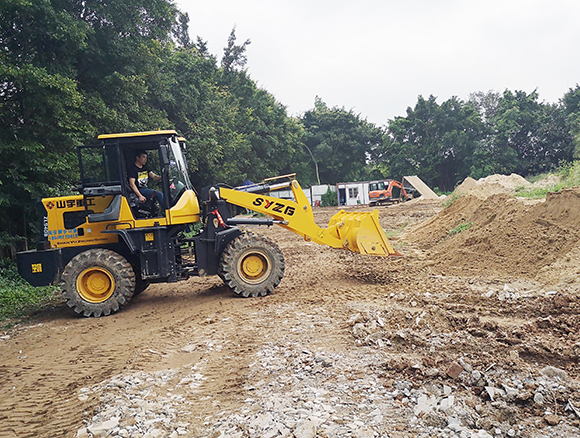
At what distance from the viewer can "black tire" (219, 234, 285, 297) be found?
810 centimetres

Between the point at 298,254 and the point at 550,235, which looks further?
the point at 298,254

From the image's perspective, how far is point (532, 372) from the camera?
402cm

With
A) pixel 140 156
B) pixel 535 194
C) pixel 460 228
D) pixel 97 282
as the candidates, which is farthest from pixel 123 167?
pixel 535 194

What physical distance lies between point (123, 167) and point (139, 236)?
3.99ft

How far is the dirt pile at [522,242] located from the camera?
27.7 feet

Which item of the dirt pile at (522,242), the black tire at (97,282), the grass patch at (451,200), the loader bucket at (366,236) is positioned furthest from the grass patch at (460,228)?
the black tire at (97,282)

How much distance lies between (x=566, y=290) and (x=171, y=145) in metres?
6.78

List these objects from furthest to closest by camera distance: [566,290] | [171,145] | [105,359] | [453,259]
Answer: [453,259], [171,145], [566,290], [105,359]

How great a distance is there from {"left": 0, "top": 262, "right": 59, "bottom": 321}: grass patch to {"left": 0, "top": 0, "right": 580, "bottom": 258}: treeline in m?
1.20

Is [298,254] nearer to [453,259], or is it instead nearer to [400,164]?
[453,259]

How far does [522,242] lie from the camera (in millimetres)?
9648

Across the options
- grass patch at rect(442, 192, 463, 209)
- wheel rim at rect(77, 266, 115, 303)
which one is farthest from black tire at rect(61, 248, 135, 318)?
grass patch at rect(442, 192, 463, 209)

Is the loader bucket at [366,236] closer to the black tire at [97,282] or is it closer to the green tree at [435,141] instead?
the black tire at [97,282]

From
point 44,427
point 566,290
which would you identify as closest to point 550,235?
point 566,290
